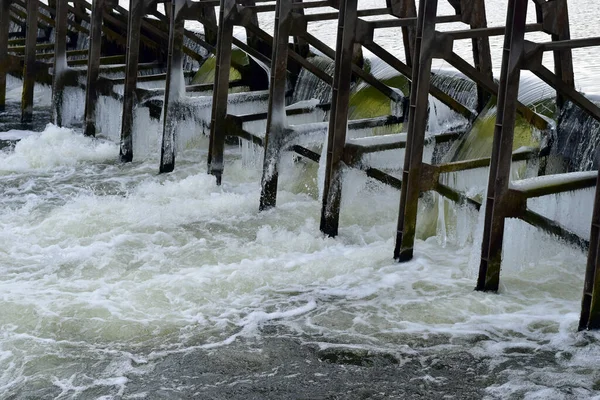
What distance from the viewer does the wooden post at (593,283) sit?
7.80 meters

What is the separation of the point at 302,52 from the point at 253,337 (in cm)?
736

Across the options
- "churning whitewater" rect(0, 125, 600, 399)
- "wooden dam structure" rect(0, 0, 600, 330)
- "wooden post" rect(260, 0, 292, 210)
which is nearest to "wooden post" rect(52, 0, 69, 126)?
"wooden dam structure" rect(0, 0, 600, 330)

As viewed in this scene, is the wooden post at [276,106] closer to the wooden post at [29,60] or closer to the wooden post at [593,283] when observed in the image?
the wooden post at [593,283]

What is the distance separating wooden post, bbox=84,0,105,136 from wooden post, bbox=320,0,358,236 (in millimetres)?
5750

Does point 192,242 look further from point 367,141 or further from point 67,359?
point 67,359

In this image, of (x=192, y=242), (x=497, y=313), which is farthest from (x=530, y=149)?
(x=192, y=242)

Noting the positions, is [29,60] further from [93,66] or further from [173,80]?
[173,80]

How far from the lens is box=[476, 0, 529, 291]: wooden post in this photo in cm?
851

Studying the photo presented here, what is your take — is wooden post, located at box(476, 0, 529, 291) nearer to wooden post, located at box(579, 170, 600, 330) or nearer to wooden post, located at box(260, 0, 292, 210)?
wooden post, located at box(579, 170, 600, 330)

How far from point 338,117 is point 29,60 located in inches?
325

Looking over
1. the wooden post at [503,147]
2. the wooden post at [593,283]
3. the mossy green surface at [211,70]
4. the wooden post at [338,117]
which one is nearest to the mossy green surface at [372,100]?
the wooden post at [338,117]

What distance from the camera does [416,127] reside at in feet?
31.4

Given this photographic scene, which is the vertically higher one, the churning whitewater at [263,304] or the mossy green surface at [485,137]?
the mossy green surface at [485,137]

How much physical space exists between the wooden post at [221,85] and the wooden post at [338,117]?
2.34 m
